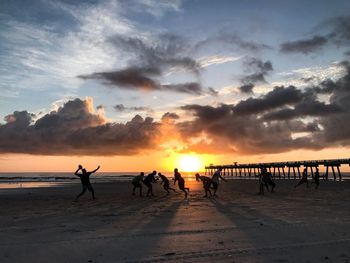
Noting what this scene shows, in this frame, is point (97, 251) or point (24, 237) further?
point (24, 237)

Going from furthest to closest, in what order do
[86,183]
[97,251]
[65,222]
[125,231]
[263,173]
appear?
[263,173] < [86,183] < [65,222] < [125,231] < [97,251]

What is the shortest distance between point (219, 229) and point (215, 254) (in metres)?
2.92

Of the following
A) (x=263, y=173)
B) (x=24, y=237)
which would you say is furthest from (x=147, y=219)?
(x=263, y=173)

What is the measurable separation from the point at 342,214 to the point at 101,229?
24.9 feet

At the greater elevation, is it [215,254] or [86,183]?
[86,183]

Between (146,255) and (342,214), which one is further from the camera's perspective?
(342,214)

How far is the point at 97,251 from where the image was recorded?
7418mm

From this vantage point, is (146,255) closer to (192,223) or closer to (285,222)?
(192,223)

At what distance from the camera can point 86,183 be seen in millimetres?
20703

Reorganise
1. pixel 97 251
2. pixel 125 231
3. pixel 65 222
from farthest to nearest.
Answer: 1. pixel 65 222
2. pixel 125 231
3. pixel 97 251

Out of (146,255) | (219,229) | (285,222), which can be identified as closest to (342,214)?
(285,222)

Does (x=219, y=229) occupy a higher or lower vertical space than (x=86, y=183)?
lower

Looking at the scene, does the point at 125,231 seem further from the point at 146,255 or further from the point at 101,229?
the point at 146,255

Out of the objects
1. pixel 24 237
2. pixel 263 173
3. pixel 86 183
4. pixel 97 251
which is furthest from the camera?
pixel 263 173
